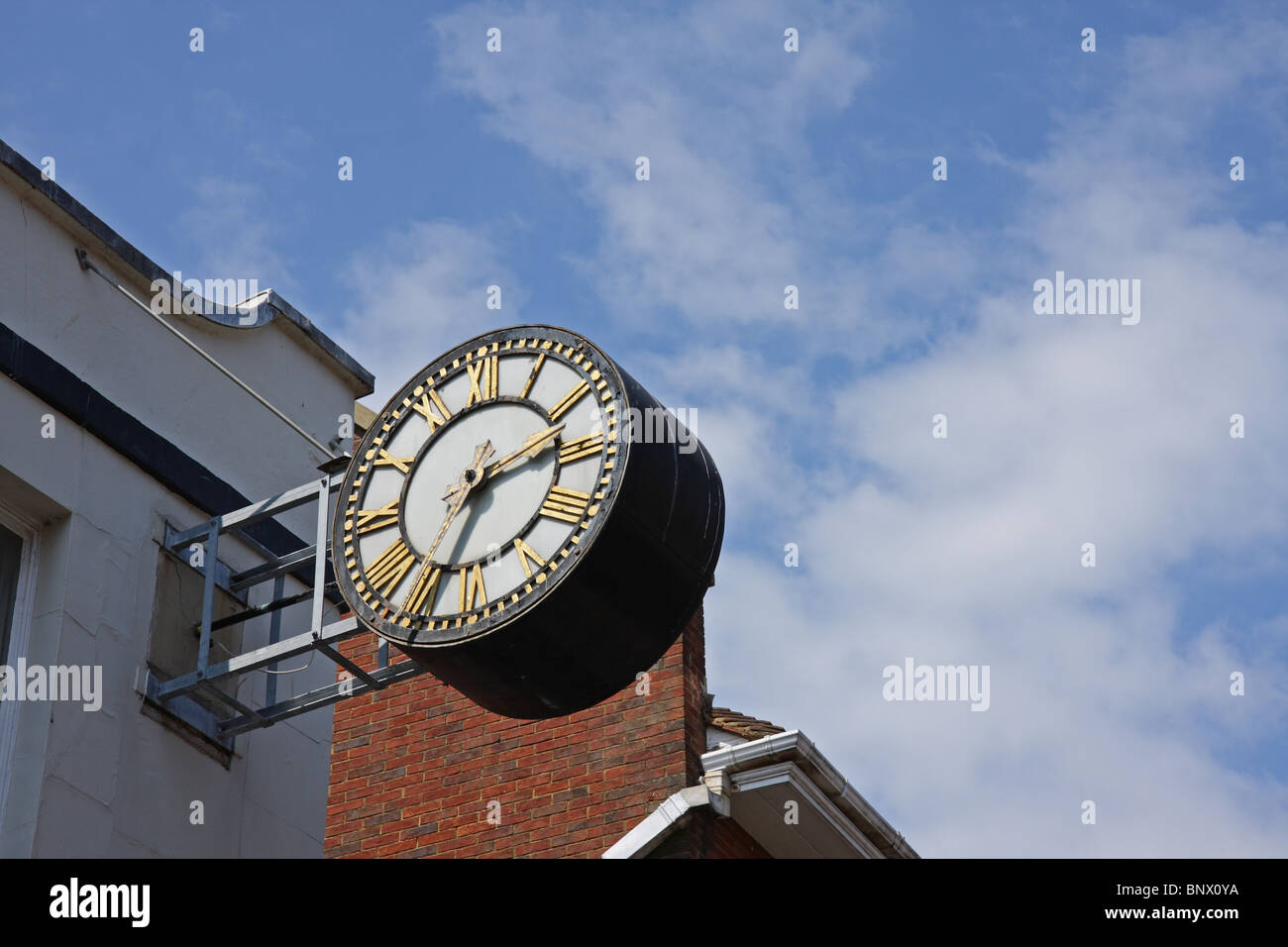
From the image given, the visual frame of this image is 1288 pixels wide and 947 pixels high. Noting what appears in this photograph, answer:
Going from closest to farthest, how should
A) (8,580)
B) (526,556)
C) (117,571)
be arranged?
(526,556), (8,580), (117,571)

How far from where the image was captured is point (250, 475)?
11.0 metres

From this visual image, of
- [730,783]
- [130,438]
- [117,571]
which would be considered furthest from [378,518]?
[730,783]

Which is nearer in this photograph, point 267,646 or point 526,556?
point 526,556

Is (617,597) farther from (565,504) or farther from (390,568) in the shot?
(390,568)

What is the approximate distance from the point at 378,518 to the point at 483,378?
0.79m

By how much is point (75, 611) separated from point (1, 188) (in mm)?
2154

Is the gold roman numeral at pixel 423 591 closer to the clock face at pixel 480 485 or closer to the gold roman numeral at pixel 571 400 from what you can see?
the clock face at pixel 480 485

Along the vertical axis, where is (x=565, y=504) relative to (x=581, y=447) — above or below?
below

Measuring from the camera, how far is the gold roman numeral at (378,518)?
364 inches

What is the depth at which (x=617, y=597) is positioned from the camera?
8742 mm

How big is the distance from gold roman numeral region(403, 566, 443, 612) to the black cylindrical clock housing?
163 mm

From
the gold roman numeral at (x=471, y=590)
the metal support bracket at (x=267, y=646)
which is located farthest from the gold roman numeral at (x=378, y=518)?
the gold roman numeral at (x=471, y=590)

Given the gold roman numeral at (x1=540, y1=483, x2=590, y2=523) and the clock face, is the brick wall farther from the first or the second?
the gold roman numeral at (x1=540, y1=483, x2=590, y2=523)
